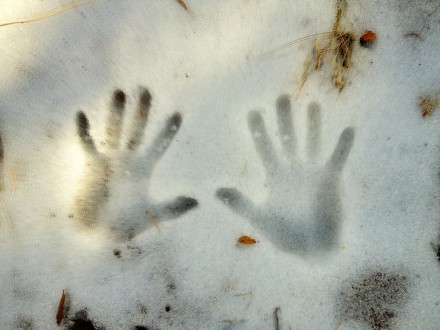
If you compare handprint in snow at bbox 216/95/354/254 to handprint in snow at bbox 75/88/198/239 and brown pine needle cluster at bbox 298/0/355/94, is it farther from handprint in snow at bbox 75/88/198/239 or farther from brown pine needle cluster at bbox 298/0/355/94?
handprint in snow at bbox 75/88/198/239

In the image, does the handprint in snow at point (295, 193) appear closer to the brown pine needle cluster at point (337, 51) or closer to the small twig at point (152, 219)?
the brown pine needle cluster at point (337, 51)

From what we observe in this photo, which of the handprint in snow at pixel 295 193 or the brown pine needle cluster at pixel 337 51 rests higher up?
the brown pine needle cluster at pixel 337 51

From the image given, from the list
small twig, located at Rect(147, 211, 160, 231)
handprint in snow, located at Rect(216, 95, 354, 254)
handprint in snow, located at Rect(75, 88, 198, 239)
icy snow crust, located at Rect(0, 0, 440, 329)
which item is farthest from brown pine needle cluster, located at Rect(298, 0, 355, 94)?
small twig, located at Rect(147, 211, 160, 231)

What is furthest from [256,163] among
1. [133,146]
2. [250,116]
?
[133,146]

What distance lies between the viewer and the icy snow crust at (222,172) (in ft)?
4.27

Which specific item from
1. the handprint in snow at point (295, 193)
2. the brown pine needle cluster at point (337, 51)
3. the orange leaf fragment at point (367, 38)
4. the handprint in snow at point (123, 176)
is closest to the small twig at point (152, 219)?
the handprint in snow at point (123, 176)

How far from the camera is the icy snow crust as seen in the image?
130cm

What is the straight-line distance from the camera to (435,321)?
1320 millimetres

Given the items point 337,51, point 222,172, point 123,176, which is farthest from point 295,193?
point 123,176

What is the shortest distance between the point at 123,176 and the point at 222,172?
15.2 inches

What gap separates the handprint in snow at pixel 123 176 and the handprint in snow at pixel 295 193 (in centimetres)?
28

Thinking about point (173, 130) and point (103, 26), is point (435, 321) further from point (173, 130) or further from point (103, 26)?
point (103, 26)

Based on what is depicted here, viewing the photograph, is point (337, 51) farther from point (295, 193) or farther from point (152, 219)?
point (152, 219)

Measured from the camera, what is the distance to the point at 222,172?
1.34m
